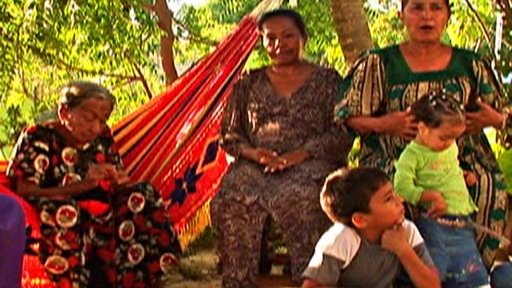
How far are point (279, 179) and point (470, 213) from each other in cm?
77

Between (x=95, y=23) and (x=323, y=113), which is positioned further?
(x=95, y=23)

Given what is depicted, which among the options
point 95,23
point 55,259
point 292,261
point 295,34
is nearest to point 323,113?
point 295,34

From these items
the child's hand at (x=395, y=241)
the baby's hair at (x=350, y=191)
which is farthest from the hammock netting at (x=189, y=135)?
the child's hand at (x=395, y=241)

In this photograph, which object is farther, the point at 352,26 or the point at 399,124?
the point at 352,26

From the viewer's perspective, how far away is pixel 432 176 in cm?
341

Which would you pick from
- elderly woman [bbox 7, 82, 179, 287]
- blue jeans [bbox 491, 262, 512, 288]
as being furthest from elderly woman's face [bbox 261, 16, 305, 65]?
blue jeans [bbox 491, 262, 512, 288]

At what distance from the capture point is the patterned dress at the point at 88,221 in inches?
155

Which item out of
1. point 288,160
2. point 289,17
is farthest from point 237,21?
point 288,160

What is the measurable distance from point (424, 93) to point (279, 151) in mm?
660

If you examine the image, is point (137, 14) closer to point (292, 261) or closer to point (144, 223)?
point (144, 223)

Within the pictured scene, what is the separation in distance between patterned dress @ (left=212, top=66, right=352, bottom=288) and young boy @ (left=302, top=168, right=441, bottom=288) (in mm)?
788

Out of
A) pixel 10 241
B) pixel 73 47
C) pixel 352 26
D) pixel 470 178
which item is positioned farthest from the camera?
pixel 73 47

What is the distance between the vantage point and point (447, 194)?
11.2 ft

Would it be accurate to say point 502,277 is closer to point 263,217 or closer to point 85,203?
point 263,217
